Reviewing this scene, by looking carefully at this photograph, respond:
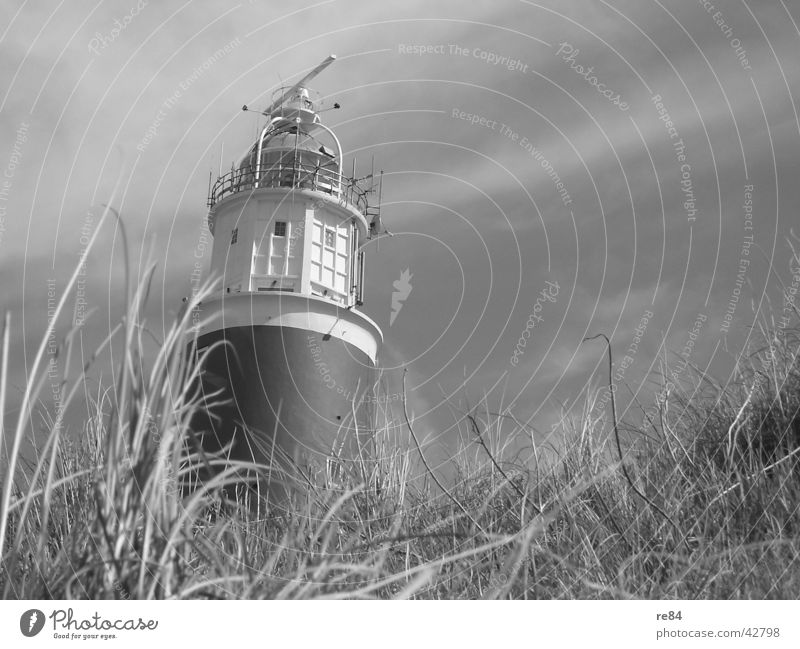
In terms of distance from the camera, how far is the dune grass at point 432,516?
1519 mm

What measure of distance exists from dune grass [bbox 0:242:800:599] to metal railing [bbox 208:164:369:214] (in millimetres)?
15481

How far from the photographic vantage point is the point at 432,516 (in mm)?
3225

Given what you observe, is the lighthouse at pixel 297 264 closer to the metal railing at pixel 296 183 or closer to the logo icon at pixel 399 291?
the metal railing at pixel 296 183

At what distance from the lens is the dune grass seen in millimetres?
1519
